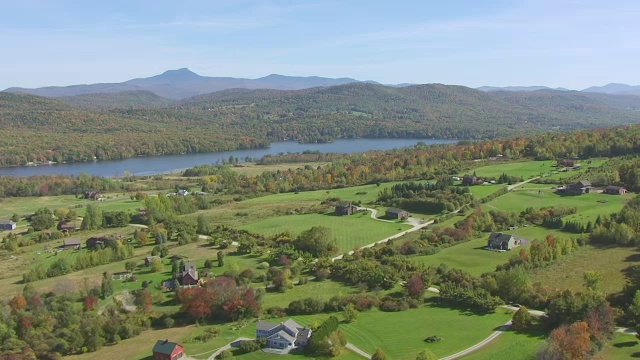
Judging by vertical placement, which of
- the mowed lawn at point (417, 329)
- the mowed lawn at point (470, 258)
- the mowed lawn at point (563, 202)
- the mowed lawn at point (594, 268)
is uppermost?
the mowed lawn at point (563, 202)

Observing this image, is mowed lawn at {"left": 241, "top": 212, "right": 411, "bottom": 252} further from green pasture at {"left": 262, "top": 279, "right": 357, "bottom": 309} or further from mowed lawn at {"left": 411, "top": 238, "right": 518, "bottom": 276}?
green pasture at {"left": 262, "top": 279, "right": 357, "bottom": 309}

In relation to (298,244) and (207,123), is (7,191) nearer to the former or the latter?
(298,244)

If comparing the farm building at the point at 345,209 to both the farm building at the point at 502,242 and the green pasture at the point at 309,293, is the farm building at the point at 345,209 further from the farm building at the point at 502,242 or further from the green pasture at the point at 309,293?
the green pasture at the point at 309,293

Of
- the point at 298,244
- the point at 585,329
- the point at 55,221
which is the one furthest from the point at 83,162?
the point at 585,329

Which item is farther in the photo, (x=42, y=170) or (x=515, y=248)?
(x=42, y=170)

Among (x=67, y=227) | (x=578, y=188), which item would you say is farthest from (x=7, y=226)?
(x=578, y=188)

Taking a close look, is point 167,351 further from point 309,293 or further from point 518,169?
point 518,169

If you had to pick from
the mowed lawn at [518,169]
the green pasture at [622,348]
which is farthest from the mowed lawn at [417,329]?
the mowed lawn at [518,169]
